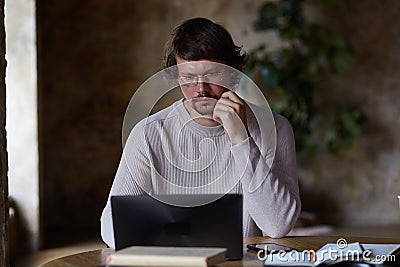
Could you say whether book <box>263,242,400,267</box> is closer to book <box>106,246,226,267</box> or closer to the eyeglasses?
book <box>106,246,226,267</box>

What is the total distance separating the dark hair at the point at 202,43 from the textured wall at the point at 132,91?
416cm

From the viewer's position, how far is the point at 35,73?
5555 mm

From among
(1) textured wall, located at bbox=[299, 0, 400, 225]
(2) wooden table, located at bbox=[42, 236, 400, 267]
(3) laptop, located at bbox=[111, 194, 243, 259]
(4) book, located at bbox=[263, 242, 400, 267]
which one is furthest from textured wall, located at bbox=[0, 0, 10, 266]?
(1) textured wall, located at bbox=[299, 0, 400, 225]

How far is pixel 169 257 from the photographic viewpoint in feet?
5.36

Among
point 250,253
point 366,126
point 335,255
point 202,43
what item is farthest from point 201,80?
point 366,126

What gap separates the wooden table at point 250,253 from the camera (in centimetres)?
192

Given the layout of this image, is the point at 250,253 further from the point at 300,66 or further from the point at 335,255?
the point at 300,66

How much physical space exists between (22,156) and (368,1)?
3138mm

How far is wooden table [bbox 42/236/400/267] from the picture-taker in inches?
75.6

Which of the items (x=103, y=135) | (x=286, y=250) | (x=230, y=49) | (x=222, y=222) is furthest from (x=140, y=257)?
(x=103, y=135)

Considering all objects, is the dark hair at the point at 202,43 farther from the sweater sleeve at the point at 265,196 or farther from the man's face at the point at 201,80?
the sweater sleeve at the point at 265,196

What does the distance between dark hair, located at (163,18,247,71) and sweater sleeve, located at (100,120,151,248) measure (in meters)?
0.28

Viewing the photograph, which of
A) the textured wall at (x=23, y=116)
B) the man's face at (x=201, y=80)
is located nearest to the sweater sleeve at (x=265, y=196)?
the man's face at (x=201, y=80)

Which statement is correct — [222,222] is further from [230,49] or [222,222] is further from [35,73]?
[35,73]
